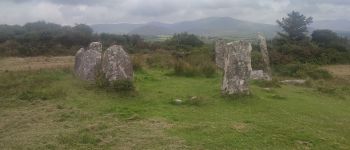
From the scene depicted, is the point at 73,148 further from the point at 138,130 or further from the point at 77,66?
the point at 77,66

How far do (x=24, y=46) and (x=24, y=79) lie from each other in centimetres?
1628

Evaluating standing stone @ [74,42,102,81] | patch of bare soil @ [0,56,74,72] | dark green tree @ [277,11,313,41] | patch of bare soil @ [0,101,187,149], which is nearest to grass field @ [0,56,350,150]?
patch of bare soil @ [0,101,187,149]

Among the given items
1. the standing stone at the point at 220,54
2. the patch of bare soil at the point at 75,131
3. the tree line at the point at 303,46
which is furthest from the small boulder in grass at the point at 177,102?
the tree line at the point at 303,46

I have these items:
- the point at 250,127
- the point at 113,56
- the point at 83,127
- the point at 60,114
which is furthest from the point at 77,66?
the point at 250,127

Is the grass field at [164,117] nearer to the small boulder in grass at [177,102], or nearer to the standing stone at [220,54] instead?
the small boulder in grass at [177,102]

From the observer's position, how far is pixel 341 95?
20203mm

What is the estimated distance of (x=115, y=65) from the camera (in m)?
18.2

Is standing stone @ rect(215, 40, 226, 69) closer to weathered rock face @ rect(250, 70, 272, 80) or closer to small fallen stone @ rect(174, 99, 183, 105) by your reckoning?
weathered rock face @ rect(250, 70, 272, 80)

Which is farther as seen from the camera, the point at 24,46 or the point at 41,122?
the point at 24,46

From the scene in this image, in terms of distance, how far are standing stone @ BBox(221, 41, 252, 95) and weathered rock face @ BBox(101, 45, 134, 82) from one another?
3.94 metres

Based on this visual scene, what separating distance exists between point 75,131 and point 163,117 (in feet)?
9.51

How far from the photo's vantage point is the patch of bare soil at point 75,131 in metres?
11.0

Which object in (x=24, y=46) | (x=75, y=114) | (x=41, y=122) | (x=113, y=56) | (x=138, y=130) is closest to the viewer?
(x=138, y=130)

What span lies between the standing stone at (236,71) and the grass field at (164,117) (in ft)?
Result: 1.49
